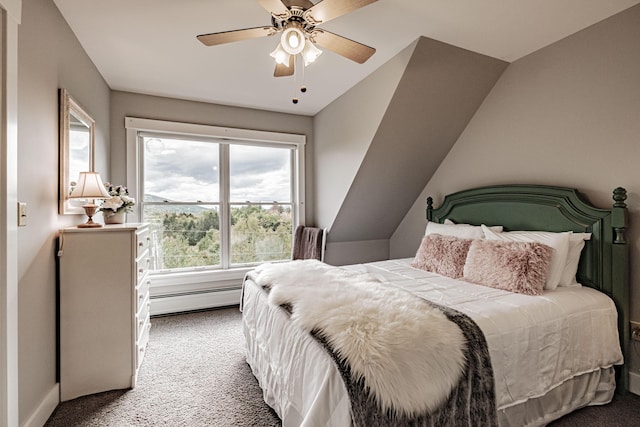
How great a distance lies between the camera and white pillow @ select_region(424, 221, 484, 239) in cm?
265

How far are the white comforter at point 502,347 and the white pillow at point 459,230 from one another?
68 cm

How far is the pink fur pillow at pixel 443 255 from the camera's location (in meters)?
2.42

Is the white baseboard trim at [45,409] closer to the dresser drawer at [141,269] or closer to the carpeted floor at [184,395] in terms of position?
the carpeted floor at [184,395]

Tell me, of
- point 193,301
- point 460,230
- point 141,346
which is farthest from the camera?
point 193,301

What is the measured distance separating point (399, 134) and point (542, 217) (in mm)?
1433

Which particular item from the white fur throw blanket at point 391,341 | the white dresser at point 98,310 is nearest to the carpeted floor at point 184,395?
the white dresser at point 98,310

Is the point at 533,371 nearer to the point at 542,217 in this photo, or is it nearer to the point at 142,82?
the point at 542,217

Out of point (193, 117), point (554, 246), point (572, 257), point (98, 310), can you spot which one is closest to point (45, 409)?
point (98, 310)

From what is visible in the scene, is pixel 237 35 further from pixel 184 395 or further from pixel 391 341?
pixel 184 395

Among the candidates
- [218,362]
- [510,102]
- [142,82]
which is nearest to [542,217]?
[510,102]

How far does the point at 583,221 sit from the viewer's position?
2.13 meters

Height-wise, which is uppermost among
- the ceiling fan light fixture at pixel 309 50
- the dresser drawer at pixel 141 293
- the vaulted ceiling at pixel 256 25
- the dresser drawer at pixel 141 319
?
the vaulted ceiling at pixel 256 25

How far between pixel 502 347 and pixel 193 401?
1880mm

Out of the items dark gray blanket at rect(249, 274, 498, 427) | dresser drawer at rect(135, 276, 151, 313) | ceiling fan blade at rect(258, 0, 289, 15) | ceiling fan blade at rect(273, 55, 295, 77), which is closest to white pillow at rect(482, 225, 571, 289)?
dark gray blanket at rect(249, 274, 498, 427)
